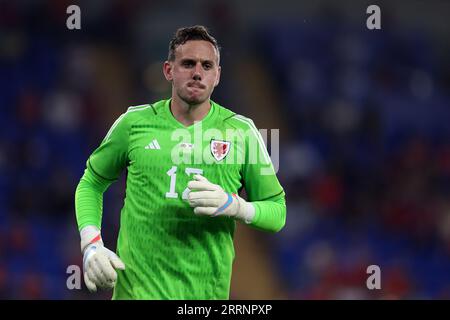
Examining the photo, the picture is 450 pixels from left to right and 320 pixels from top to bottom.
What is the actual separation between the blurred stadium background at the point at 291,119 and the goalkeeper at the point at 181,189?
3611 millimetres

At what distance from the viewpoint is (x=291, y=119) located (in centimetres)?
850

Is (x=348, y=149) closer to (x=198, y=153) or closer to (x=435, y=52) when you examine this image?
(x=435, y=52)

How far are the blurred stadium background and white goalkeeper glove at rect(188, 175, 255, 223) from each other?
3.95 m

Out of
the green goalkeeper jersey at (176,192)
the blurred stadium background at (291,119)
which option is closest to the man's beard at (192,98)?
the green goalkeeper jersey at (176,192)

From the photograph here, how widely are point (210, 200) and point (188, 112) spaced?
22.2 inches

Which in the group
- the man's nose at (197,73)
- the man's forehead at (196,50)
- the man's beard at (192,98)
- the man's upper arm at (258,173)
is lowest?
the man's upper arm at (258,173)

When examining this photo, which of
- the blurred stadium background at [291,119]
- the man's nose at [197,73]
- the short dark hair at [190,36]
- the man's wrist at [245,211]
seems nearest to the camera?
the man's wrist at [245,211]

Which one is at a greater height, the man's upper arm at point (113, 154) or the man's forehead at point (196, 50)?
the man's forehead at point (196, 50)

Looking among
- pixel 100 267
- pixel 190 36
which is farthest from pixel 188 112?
pixel 100 267

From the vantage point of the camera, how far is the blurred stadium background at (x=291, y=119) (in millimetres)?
7492

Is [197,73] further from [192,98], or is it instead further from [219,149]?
[219,149]

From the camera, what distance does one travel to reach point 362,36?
342 inches

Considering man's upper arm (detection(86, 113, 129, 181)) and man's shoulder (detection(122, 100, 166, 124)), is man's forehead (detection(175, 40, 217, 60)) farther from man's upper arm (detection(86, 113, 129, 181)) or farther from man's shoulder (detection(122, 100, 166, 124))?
man's upper arm (detection(86, 113, 129, 181))

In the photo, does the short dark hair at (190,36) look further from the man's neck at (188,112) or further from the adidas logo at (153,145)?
the adidas logo at (153,145)
